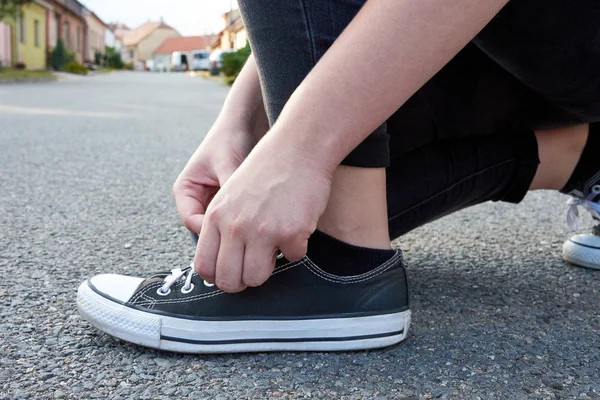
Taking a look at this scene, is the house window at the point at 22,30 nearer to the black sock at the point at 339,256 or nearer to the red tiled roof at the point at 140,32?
the black sock at the point at 339,256

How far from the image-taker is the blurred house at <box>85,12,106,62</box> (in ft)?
107

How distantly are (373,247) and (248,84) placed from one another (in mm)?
341

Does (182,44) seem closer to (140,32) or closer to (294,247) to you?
(140,32)

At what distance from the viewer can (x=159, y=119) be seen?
474cm

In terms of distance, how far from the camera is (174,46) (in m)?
64.6

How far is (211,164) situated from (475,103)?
16.8 inches

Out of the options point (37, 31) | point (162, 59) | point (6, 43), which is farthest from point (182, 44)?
point (6, 43)

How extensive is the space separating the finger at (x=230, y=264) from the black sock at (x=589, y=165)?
0.68 meters

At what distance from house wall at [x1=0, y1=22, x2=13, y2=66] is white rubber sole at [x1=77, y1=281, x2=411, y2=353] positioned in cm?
1758

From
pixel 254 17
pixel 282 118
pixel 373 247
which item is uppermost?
pixel 254 17

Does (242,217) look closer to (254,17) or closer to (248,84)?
(254,17)

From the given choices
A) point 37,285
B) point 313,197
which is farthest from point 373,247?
point 37,285

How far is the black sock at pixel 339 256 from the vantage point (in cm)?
79

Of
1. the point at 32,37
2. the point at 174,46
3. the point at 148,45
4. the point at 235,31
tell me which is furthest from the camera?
the point at 148,45
